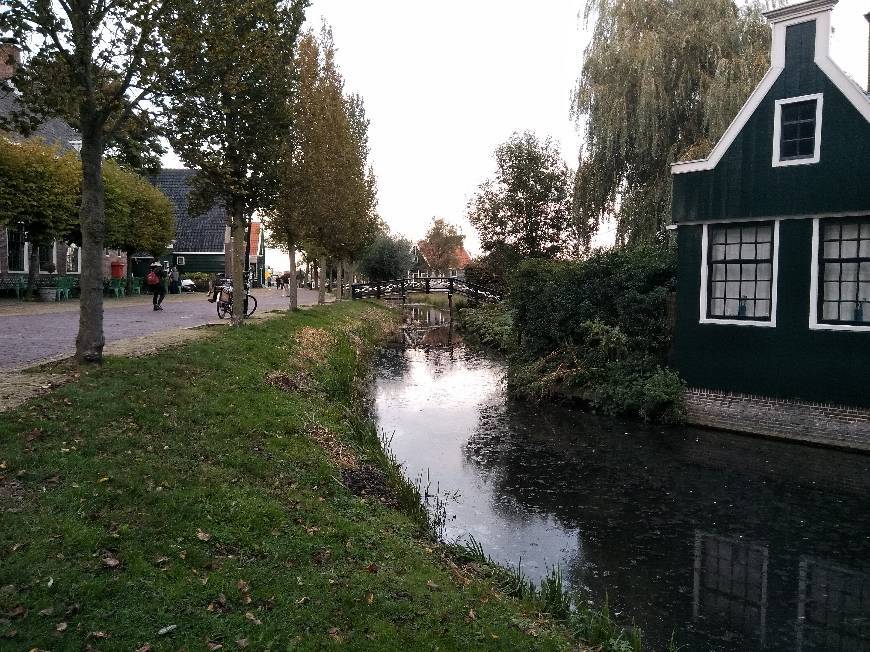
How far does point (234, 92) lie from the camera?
10.8m

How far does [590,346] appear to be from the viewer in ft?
48.7

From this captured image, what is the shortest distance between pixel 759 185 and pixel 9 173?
2323 cm

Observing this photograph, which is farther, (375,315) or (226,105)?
(375,315)

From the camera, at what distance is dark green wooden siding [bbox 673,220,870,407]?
10.9 meters

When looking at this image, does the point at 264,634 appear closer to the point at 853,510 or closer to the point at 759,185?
the point at 853,510

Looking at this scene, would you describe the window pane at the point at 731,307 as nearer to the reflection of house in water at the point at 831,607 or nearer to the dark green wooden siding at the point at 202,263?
the reflection of house in water at the point at 831,607

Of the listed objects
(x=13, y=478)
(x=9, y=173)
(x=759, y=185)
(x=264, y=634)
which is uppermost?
(x=9, y=173)

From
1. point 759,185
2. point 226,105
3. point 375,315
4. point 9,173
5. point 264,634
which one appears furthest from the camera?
point 375,315

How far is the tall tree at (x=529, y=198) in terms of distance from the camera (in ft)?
119

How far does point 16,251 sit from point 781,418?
95.2 feet

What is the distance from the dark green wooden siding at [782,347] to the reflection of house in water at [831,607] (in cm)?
534

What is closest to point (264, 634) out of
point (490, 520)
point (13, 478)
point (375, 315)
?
point (13, 478)

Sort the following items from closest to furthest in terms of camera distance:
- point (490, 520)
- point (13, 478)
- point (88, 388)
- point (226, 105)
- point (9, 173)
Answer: point (13, 478) → point (88, 388) → point (490, 520) → point (226, 105) → point (9, 173)

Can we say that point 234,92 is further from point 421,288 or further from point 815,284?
point 421,288
